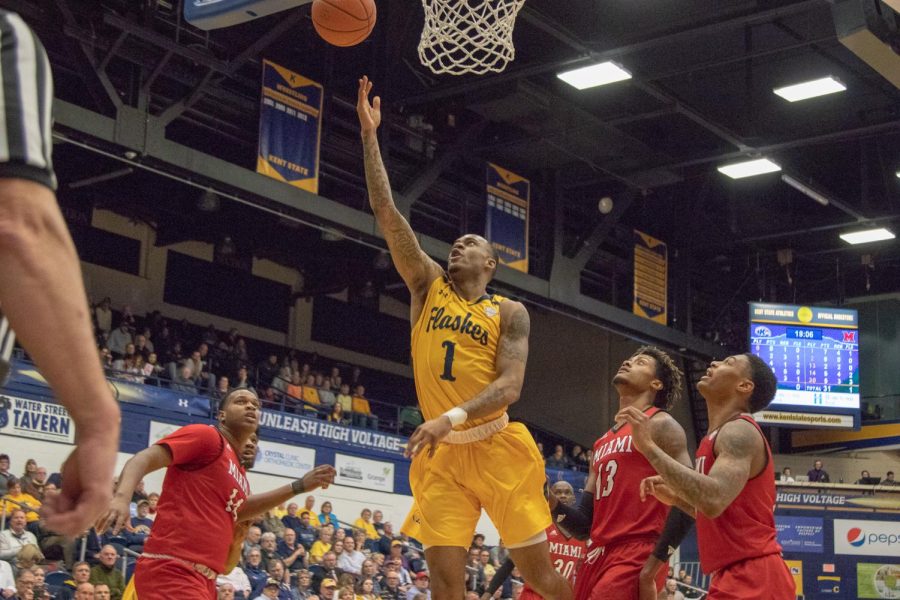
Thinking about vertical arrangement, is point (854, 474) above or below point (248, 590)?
above

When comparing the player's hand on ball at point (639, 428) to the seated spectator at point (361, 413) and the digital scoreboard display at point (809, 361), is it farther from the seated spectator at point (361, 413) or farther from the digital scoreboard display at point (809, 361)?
the digital scoreboard display at point (809, 361)

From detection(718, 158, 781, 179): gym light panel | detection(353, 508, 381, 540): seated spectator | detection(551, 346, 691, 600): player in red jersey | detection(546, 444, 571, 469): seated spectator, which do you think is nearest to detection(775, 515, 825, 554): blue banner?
detection(546, 444, 571, 469): seated spectator

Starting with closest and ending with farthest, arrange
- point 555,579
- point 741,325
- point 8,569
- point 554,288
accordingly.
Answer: point 555,579
point 8,569
point 554,288
point 741,325

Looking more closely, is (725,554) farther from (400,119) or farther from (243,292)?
(243,292)

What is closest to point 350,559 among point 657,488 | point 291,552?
point 291,552

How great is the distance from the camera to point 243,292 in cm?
2589

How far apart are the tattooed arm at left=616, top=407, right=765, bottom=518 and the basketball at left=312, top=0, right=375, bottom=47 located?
4.11 metres

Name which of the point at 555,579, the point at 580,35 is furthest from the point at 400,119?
the point at 555,579

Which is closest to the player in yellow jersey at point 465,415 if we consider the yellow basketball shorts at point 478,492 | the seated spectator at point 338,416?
the yellow basketball shorts at point 478,492

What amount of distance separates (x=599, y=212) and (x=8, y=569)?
15420 mm

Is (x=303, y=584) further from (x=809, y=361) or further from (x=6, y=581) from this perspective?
(x=809, y=361)

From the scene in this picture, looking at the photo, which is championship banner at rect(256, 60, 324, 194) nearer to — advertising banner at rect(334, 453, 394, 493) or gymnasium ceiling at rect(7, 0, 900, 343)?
gymnasium ceiling at rect(7, 0, 900, 343)

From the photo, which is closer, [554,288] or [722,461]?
[722,461]

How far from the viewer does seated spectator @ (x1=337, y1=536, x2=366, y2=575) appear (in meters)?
16.7
